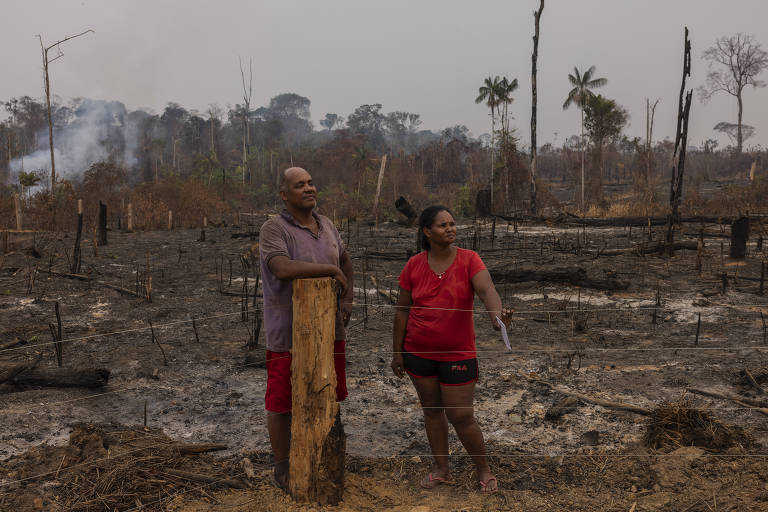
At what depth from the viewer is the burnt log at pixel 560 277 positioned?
791cm

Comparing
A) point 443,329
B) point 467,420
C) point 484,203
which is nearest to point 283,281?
point 443,329

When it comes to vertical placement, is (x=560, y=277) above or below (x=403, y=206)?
below

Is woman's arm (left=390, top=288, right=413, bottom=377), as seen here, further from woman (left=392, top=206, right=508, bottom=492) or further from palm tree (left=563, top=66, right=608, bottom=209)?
palm tree (left=563, top=66, right=608, bottom=209)

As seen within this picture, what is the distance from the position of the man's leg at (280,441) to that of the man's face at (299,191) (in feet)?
3.45

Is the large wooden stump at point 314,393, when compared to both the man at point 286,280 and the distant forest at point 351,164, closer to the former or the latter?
the man at point 286,280

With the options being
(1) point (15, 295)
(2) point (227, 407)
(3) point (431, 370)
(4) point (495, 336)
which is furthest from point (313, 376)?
(1) point (15, 295)

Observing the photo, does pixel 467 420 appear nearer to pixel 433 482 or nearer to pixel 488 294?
pixel 433 482

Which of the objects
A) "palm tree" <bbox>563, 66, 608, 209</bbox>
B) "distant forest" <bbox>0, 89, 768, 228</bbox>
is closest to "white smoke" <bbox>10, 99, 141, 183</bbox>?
"distant forest" <bbox>0, 89, 768, 228</bbox>

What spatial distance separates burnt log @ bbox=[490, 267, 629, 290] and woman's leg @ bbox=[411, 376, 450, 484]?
18.5 feet

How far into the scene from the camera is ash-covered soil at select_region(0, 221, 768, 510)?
9.68ft

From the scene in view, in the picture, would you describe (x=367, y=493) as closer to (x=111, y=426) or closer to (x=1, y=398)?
(x=111, y=426)

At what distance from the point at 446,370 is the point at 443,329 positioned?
21cm

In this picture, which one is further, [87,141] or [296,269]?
[87,141]

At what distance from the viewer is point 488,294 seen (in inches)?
103
